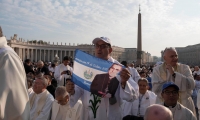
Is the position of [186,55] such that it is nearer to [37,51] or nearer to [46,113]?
Result: [37,51]

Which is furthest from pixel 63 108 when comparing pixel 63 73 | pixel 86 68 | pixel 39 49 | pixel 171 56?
pixel 39 49

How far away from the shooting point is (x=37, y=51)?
293 feet

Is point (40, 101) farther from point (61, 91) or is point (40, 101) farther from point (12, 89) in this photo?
point (12, 89)

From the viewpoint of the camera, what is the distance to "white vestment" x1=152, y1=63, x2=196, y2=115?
15.5 feet

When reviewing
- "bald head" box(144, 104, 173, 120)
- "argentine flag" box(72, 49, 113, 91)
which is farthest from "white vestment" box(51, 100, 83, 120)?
"bald head" box(144, 104, 173, 120)

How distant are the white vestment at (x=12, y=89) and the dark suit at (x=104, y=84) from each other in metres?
1.61

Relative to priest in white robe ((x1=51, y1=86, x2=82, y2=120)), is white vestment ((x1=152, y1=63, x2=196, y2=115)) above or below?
above

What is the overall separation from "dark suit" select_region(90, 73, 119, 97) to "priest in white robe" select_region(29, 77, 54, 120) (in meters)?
2.37

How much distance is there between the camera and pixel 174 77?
15.5ft

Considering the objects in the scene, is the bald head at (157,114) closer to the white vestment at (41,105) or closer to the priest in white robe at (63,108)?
the priest in white robe at (63,108)

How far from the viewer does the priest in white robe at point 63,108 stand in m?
5.19

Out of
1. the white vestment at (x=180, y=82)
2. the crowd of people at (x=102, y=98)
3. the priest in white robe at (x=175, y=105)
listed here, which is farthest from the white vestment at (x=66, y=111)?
the priest in white robe at (x=175, y=105)

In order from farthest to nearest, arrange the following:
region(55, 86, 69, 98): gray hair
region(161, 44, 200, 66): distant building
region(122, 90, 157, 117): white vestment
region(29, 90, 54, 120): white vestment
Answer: region(161, 44, 200, 66): distant building
region(122, 90, 157, 117): white vestment
region(29, 90, 54, 120): white vestment
region(55, 86, 69, 98): gray hair

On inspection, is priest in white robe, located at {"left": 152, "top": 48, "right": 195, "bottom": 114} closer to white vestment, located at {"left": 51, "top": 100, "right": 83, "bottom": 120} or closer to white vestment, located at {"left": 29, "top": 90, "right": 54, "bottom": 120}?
white vestment, located at {"left": 51, "top": 100, "right": 83, "bottom": 120}
